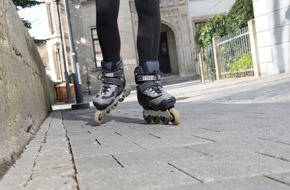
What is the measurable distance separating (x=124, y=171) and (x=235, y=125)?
1.24 meters

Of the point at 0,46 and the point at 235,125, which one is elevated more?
the point at 0,46

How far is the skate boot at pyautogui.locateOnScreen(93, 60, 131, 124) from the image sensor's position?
10.2 ft

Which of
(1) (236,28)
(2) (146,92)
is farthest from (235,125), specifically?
(1) (236,28)

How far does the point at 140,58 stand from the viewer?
3.10 m

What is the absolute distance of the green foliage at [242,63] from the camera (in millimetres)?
13117

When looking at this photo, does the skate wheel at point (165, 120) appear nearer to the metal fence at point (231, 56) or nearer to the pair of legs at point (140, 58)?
the pair of legs at point (140, 58)

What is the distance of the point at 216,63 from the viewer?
16375 mm

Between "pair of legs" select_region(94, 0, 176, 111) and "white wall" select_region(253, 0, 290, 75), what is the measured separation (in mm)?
8402

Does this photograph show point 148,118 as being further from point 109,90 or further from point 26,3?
point 26,3

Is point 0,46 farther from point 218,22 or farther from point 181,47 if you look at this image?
point 181,47

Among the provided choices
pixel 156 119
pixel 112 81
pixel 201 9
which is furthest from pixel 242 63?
pixel 201 9

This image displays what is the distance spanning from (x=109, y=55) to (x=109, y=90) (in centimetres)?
30

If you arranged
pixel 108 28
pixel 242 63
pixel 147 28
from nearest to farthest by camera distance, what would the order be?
pixel 147 28
pixel 108 28
pixel 242 63

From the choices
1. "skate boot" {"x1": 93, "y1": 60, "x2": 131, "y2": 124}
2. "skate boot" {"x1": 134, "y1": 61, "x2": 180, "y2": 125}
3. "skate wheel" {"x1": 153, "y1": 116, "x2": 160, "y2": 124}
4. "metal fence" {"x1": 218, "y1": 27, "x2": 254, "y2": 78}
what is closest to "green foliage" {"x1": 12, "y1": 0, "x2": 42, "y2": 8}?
"metal fence" {"x1": 218, "y1": 27, "x2": 254, "y2": 78}
